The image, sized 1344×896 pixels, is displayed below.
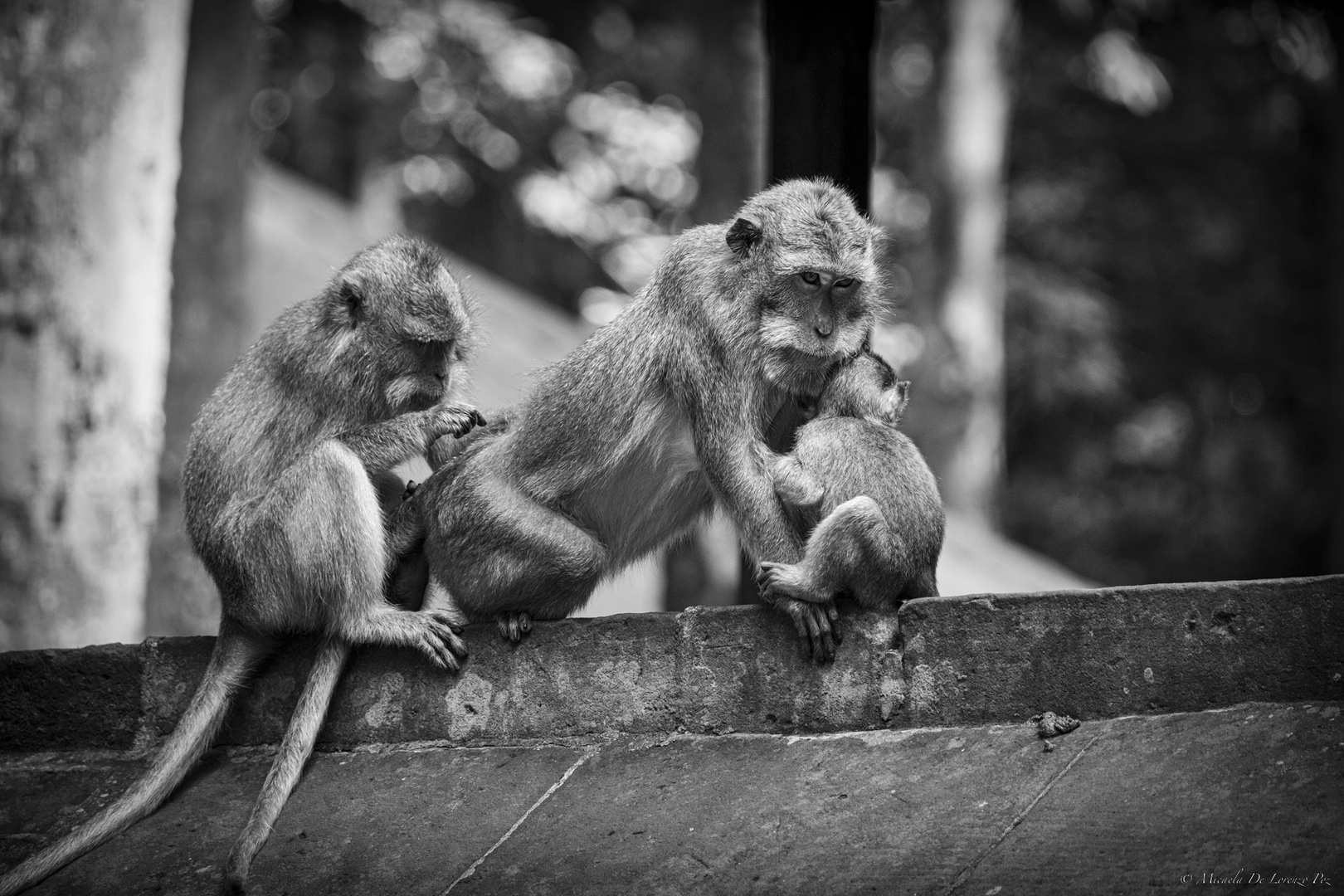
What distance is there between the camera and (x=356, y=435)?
5445 mm

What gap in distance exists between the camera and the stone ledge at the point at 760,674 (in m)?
4.14

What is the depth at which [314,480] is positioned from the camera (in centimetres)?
525

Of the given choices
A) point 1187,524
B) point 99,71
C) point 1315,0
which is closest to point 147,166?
point 99,71

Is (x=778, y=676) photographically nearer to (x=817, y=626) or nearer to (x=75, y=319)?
(x=817, y=626)

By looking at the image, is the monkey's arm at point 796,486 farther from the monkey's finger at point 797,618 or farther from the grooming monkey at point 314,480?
the grooming monkey at point 314,480

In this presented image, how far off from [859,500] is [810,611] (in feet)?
1.28

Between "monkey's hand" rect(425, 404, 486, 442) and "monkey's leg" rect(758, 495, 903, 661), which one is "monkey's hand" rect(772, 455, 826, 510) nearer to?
"monkey's leg" rect(758, 495, 903, 661)

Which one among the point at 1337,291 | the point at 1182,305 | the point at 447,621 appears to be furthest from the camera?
the point at 1182,305

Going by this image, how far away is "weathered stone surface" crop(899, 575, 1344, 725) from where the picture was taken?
4.07 m

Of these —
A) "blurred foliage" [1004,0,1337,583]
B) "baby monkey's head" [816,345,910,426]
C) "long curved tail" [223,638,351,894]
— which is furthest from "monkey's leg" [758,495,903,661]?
"blurred foliage" [1004,0,1337,583]

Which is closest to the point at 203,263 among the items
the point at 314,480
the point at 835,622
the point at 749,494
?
the point at 314,480

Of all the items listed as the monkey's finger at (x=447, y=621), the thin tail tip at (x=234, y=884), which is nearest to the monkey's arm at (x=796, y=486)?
the monkey's finger at (x=447, y=621)

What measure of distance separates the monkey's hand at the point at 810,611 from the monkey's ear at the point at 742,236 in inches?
52.2

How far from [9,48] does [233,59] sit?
560cm
